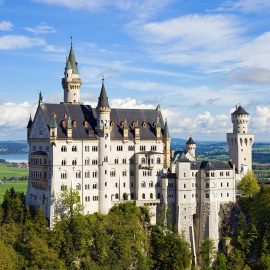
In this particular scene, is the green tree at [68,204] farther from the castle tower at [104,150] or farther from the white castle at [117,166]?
the castle tower at [104,150]

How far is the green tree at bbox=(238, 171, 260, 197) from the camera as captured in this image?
140 metres

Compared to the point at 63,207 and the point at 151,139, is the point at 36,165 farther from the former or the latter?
the point at 151,139

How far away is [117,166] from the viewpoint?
128 metres

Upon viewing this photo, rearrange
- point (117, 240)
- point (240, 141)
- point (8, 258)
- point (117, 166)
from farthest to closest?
point (240, 141) → point (117, 166) → point (117, 240) → point (8, 258)

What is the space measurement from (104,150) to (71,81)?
68.0 feet

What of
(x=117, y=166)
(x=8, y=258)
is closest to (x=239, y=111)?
(x=117, y=166)

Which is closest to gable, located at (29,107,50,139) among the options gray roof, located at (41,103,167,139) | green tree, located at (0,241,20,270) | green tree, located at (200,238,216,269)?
gray roof, located at (41,103,167,139)

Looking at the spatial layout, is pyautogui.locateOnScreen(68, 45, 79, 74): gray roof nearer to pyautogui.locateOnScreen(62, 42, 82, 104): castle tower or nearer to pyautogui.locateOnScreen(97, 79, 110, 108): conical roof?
pyautogui.locateOnScreen(62, 42, 82, 104): castle tower

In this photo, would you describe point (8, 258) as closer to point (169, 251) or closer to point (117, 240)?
point (117, 240)

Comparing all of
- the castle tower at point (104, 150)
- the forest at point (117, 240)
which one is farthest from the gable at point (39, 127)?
the forest at point (117, 240)

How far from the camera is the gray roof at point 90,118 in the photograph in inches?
4818

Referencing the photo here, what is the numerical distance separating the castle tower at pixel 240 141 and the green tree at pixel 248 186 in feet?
15.0

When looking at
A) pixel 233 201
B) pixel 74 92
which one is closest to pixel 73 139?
pixel 74 92

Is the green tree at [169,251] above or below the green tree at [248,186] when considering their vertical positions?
below
